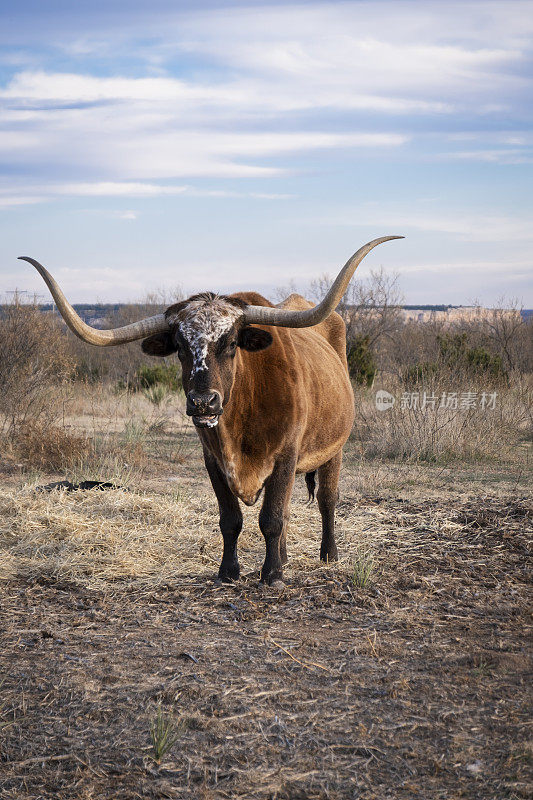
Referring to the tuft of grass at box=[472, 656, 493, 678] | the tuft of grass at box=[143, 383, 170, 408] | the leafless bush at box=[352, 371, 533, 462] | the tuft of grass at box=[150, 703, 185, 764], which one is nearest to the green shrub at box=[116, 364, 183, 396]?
the tuft of grass at box=[143, 383, 170, 408]

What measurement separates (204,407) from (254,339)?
2.75 ft

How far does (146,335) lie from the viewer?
5.63 metres

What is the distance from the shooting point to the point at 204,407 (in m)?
4.89

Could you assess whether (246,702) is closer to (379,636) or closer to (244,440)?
(379,636)

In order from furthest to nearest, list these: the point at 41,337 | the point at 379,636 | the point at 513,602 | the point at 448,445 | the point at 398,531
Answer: the point at 41,337
the point at 448,445
the point at 398,531
the point at 513,602
the point at 379,636

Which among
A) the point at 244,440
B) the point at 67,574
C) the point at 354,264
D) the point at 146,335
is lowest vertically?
the point at 67,574

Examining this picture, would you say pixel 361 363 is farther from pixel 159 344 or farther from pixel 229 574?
pixel 159 344

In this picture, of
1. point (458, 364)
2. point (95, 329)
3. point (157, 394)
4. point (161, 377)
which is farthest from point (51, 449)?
point (161, 377)

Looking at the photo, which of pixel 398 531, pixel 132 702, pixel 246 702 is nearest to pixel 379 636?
pixel 246 702

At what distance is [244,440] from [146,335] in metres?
1.02

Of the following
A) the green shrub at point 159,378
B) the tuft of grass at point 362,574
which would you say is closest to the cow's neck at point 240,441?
the tuft of grass at point 362,574

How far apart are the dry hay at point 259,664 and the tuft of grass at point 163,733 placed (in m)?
0.04

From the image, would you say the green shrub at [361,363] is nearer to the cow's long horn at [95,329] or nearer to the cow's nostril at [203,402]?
the cow's long horn at [95,329]

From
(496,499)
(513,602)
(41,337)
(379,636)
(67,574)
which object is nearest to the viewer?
(379,636)
